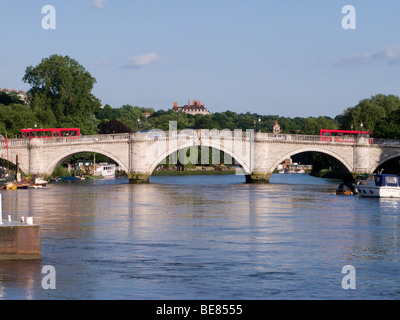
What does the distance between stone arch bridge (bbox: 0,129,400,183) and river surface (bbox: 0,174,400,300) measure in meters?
28.0

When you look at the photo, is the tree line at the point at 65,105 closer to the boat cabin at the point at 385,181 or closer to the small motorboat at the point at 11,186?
the small motorboat at the point at 11,186

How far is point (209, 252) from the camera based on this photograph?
25891mm

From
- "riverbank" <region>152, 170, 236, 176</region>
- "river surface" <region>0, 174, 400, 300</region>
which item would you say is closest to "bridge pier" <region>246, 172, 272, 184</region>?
"river surface" <region>0, 174, 400, 300</region>

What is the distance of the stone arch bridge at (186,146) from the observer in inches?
2908

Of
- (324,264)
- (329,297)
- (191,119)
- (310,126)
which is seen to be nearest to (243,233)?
(324,264)

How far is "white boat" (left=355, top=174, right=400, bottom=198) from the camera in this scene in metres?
54.7

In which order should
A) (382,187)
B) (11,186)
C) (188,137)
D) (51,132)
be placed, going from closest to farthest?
1. (382,187)
2. (11,186)
3. (188,137)
4. (51,132)

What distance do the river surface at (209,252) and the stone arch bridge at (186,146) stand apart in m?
28.0

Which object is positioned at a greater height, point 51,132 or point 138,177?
point 51,132

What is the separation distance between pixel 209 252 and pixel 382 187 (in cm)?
3144

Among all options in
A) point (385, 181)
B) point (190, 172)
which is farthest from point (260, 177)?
point (190, 172)

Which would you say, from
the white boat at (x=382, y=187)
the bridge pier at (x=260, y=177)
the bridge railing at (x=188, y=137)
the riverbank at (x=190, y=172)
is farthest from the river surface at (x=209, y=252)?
the riverbank at (x=190, y=172)

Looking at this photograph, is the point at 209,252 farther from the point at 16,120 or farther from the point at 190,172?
the point at 190,172

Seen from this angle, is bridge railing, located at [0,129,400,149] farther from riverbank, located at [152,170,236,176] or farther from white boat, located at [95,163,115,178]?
riverbank, located at [152,170,236,176]
